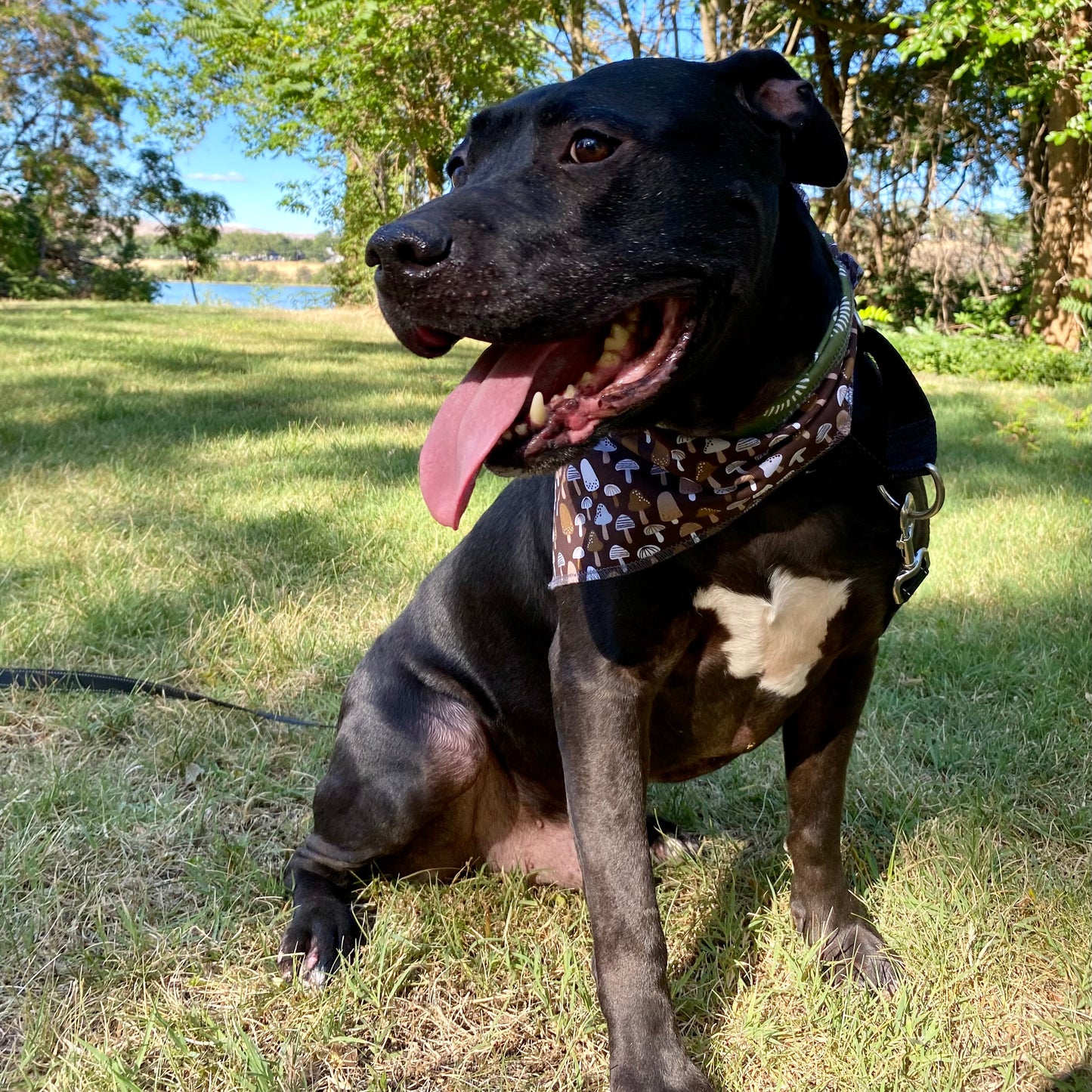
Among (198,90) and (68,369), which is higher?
(198,90)

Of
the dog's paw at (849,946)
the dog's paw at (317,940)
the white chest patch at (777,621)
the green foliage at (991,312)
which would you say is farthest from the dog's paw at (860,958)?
the green foliage at (991,312)

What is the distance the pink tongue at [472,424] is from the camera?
1553mm

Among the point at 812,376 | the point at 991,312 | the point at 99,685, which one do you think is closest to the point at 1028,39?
the point at 991,312

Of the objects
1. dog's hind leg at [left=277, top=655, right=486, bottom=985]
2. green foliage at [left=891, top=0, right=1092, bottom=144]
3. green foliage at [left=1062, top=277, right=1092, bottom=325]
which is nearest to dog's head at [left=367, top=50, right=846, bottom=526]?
dog's hind leg at [left=277, top=655, right=486, bottom=985]

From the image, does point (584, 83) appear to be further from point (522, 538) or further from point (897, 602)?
point (897, 602)

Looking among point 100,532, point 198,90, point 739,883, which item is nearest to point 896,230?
point 100,532

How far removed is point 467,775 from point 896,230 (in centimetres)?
1374

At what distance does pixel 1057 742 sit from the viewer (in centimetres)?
283

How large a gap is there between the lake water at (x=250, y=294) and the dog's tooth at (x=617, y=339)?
72.8 ft

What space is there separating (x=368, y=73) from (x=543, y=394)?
15.1m

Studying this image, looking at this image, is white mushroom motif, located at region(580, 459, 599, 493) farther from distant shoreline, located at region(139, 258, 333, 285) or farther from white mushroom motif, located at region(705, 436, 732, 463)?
distant shoreline, located at region(139, 258, 333, 285)

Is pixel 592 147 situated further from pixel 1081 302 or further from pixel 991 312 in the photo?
pixel 991 312

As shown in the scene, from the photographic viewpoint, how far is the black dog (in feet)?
5.06

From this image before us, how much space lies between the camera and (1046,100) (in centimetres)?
1109
